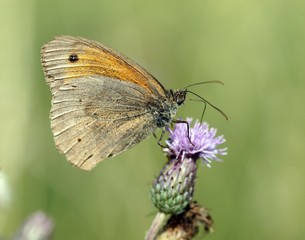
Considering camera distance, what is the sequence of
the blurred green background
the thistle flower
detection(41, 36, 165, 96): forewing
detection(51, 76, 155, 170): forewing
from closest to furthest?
the thistle flower < detection(51, 76, 155, 170): forewing < detection(41, 36, 165, 96): forewing < the blurred green background

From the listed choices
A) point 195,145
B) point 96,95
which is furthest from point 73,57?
point 195,145

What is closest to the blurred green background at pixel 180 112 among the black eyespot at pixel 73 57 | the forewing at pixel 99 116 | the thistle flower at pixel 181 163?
the forewing at pixel 99 116

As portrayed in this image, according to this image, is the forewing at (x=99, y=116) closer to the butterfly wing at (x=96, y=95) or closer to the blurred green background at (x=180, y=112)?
the butterfly wing at (x=96, y=95)

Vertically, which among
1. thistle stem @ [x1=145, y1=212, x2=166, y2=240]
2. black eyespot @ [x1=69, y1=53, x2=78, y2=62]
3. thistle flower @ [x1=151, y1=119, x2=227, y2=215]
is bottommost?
thistle stem @ [x1=145, y1=212, x2=166, y2=240]

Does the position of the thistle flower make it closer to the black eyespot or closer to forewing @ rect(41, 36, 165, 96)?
forewing @ rect(41, 36, 165, 96)

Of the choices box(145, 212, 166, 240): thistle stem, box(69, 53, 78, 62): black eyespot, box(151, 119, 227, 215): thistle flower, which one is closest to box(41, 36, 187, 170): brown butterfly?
box(69, 53, 78, 62): black eyespot

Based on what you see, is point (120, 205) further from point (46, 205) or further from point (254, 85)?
point (254, 85)

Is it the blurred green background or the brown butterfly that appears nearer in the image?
the brown butterfly

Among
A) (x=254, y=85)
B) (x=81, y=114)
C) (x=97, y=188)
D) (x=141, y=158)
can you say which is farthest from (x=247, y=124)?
(x=81, y=114)

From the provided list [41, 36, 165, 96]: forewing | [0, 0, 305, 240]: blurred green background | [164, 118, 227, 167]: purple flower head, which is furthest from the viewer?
[0, 0, 305, 240]: blurred green background
